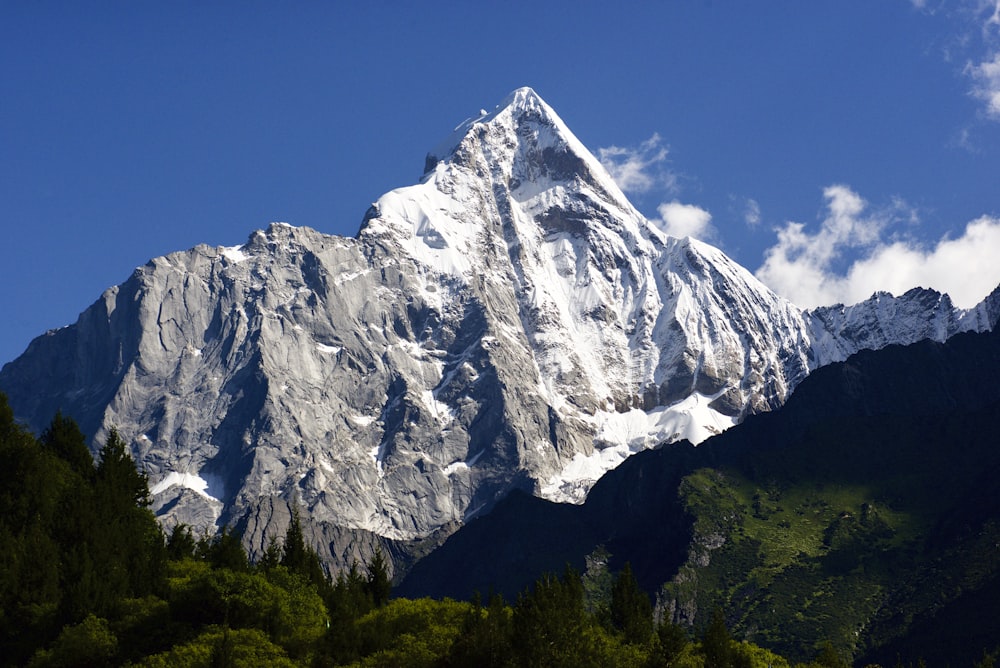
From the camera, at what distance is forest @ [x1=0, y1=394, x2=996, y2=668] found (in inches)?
4737

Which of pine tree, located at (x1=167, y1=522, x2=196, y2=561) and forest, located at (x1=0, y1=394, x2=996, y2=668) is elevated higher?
pine tree, located at (x1=167, y1=522, x2=196, y2=561)

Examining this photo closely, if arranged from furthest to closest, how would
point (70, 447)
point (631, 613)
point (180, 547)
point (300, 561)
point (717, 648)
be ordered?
point (631, 613) → point (300, 561) → point (717, 648) → point (180, 547) → point (70, 447)

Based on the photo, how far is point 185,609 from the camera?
420 ft

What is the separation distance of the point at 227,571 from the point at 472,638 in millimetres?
26188

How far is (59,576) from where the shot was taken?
12375cm

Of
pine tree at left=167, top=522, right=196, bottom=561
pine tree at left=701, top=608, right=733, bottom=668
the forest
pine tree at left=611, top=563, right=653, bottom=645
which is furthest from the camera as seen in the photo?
pine tree at left=611, top=563, right=653, bottom=645

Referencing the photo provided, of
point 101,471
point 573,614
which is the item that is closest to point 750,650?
point 573,614

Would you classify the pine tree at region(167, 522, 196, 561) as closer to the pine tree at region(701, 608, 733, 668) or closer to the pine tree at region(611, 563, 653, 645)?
the pine tree at region(611, 563, 653, 645)

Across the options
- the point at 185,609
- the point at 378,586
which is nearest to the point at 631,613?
the point at 378,586

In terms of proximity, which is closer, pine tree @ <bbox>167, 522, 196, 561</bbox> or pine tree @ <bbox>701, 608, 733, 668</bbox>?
pine tree @ <bbox>167, 522, 196, 561</bbox>

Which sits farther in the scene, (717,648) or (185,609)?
(717,648)

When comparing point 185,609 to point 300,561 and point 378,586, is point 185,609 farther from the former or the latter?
point 378,586

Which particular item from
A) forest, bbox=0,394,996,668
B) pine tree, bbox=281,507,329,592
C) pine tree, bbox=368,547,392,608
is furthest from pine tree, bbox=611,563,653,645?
pine tree, bbox=281,507,329,592

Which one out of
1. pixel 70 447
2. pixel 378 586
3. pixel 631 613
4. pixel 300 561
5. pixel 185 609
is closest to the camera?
pixel 185 609
